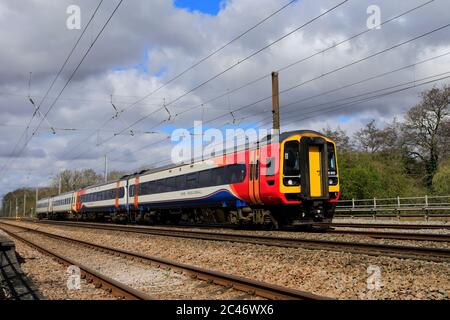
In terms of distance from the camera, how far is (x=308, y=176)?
1500 centimetres

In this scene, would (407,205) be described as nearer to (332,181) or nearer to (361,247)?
(332,181)

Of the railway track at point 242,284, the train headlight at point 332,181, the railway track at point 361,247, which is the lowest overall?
the railway track at point 242,284

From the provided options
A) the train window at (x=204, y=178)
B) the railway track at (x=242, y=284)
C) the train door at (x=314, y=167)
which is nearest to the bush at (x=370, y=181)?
the train window at (x=204, y=178)

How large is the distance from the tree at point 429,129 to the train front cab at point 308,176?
24.5 m

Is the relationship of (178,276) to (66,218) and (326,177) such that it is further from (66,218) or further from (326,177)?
(66,218)

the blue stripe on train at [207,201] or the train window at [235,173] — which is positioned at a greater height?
the train window at [235,173]

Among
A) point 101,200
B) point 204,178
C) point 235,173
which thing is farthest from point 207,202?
point 101,200

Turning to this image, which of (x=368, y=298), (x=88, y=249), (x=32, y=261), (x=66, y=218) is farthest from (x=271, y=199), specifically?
(x=66, y=218)

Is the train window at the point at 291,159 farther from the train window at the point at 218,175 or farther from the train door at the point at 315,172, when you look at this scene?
the train window at the point at 218,175

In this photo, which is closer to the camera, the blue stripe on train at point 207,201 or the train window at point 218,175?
the blue stripe on train at point 207,201

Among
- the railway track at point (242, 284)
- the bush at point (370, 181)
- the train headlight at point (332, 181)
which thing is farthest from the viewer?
the bush at point (370, 181)

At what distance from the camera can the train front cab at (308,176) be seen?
1458 cm

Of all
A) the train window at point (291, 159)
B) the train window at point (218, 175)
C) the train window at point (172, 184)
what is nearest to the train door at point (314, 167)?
the train window at point (291, 159)

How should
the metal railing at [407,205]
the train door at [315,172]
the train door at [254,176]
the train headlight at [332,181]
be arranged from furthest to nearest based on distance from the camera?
the metal railing at [407,205] < the train headlight at [332,181] < the train door at [254,176] < the train door at [315,172]
